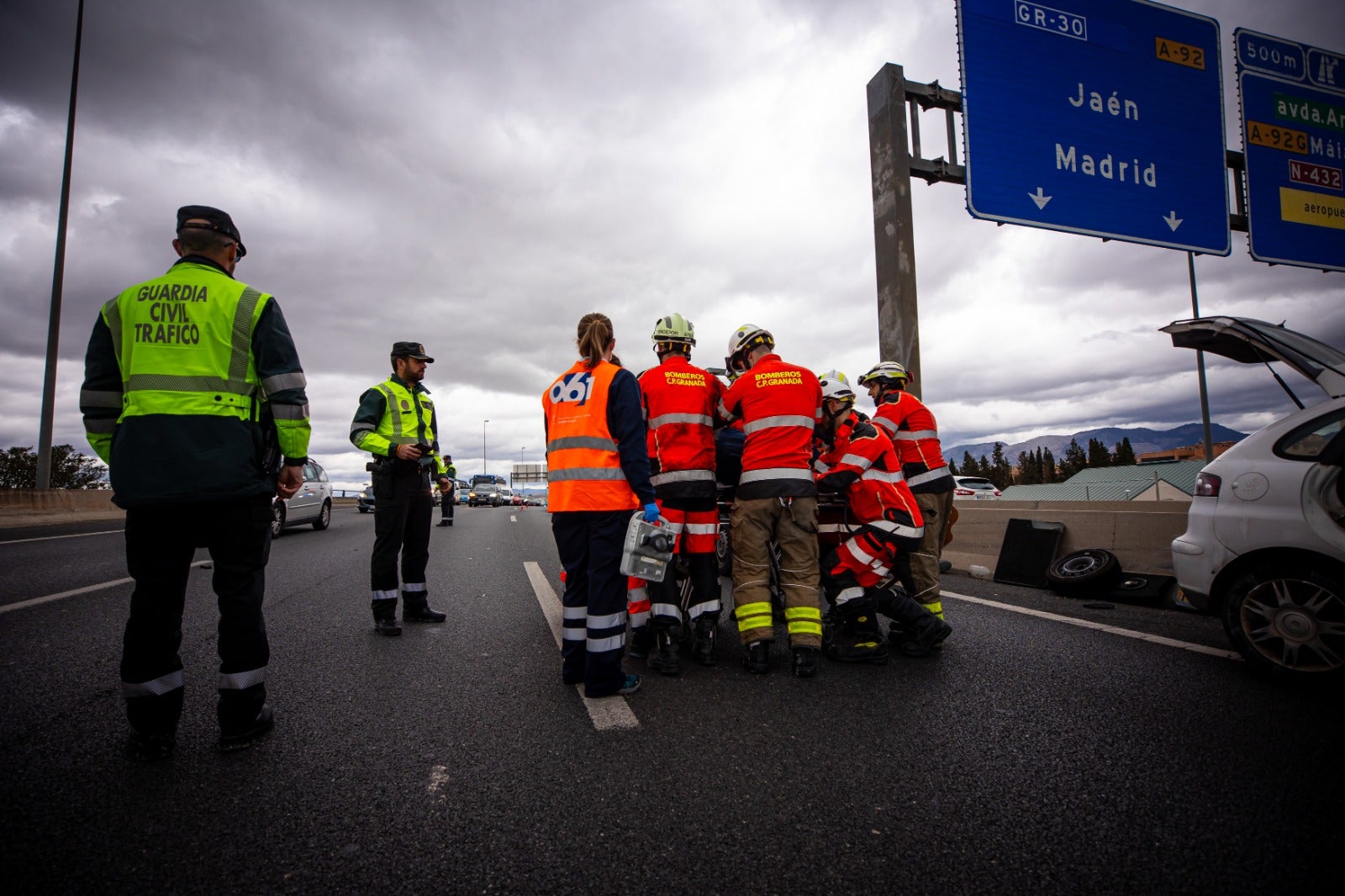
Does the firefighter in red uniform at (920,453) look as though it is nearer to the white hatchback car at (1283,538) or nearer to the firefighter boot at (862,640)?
the firefighter boot at (862,640)

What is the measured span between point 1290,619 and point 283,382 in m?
5.28

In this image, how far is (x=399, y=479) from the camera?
4891mm

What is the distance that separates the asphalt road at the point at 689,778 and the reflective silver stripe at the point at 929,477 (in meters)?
1.45

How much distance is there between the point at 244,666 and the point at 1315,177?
15.3 m

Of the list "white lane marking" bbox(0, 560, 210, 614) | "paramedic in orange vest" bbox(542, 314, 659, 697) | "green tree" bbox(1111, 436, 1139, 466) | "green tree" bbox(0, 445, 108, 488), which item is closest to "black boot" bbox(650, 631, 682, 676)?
"paramedic in orange vest" bbox(542, 314, 659, 697)

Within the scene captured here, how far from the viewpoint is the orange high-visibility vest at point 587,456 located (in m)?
3.39

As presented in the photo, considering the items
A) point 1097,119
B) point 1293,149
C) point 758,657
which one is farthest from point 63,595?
point 1293,149

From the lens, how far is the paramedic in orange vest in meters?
3.34

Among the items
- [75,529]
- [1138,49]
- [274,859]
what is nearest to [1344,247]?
[1138,49]

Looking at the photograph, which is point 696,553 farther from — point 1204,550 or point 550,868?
point 1204,550

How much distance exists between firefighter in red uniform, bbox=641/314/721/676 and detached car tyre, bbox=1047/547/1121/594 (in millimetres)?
4056

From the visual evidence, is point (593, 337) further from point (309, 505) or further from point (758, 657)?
point (309, 505)

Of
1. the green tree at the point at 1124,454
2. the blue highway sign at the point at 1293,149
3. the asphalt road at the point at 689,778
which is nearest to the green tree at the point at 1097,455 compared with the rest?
the green tree at the point at 1124,454

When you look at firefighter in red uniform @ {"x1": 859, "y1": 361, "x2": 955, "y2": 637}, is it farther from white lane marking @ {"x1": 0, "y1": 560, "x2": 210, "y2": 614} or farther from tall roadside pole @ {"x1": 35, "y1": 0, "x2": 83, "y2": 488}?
tall roadside pole @ {"x1": 35, "y1": 0, "x2": 83, "y2": 488}
